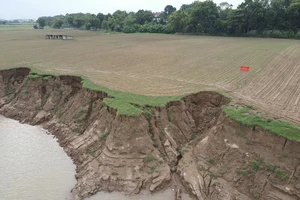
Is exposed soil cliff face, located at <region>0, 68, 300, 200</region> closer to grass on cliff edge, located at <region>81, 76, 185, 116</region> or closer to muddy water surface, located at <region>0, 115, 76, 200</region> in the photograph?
grass on cliff edge, located at <region>81, 76, 185, 116</region>

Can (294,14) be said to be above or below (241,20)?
above

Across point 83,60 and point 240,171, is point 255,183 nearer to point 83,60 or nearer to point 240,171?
point 240,171

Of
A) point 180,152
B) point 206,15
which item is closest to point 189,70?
point 180,152

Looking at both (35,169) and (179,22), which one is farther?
(179,22)

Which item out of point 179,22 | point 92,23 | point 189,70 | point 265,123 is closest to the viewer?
point 265,123

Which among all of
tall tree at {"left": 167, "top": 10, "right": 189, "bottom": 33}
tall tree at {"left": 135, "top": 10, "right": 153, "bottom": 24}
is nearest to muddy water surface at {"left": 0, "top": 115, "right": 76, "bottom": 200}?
tall tree at {"left": 167, "top": 10, "right": 189, "bottom": 33}

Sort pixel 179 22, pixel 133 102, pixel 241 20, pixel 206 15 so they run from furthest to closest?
pixel 179 22, pixel 206 15, pixel 241 20, pixel 133 102

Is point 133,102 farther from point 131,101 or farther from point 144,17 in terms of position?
point 144,17
